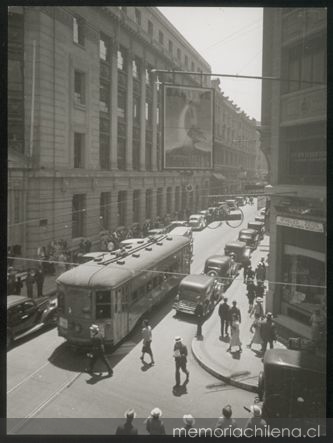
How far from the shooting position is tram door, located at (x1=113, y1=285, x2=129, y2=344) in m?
12.0

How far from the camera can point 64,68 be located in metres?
16.2

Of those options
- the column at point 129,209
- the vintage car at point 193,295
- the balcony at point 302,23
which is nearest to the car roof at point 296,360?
the vintage car at point 193,295

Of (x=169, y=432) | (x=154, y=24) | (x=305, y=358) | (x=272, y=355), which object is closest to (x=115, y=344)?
(x=169, y=432)

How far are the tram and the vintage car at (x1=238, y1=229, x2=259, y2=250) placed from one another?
1537cm

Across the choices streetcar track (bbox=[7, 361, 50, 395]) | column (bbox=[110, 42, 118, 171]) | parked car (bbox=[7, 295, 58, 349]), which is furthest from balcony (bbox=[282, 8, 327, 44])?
streetcar track (bbox=[7, 361, 50, 395])

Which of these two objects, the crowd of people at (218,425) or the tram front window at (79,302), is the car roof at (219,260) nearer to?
the tram front window at (79,302)

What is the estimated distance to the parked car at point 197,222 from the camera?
2918 cm

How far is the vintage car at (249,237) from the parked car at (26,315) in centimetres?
1800

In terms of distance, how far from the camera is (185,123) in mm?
13109

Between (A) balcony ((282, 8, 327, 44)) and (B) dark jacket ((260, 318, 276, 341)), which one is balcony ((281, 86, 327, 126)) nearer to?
(A) balcony ((282, 8, 327, 44))

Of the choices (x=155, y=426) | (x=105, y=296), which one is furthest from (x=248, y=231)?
(x=155, y=426)

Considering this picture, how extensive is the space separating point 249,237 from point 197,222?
4383 mm

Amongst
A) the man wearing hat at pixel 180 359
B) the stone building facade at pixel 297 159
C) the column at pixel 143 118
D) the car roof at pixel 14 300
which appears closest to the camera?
the man wearing hat at pixel 180 359

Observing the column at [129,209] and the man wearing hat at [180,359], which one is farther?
the column at [129,209]
